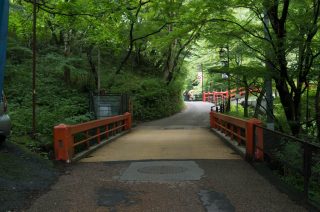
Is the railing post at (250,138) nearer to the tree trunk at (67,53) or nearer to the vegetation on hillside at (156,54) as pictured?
the vegetation on hillside at (156,54)

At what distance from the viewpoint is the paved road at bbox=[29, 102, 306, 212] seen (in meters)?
6.23

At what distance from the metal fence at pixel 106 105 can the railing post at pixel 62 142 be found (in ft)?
39.9

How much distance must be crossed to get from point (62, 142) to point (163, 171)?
2.51 m

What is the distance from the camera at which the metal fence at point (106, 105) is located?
2231cm

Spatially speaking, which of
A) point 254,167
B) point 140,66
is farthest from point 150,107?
point 254,167

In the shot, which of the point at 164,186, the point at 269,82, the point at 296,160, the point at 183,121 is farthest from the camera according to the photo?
the point at 183,121

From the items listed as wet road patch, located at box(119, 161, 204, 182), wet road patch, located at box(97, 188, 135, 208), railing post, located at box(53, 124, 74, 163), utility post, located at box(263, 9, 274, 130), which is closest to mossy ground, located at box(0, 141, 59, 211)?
railing post, located at box(53, 124, 74, 163)

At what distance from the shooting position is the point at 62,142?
9.75 m

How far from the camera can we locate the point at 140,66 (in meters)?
38.2

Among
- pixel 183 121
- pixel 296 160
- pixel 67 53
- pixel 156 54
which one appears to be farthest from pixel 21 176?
pixel 156 54

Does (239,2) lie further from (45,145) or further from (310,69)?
(45,145)

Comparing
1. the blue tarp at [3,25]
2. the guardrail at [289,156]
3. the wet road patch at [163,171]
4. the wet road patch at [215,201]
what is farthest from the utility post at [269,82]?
the blue tarp at [3,25]

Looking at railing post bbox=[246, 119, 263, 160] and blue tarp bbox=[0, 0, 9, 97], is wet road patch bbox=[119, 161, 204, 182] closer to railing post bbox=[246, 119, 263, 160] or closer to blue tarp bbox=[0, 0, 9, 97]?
railing post bbox=[246, 119, 263, 160]

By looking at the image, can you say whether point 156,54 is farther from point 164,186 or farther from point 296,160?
point 296,160
